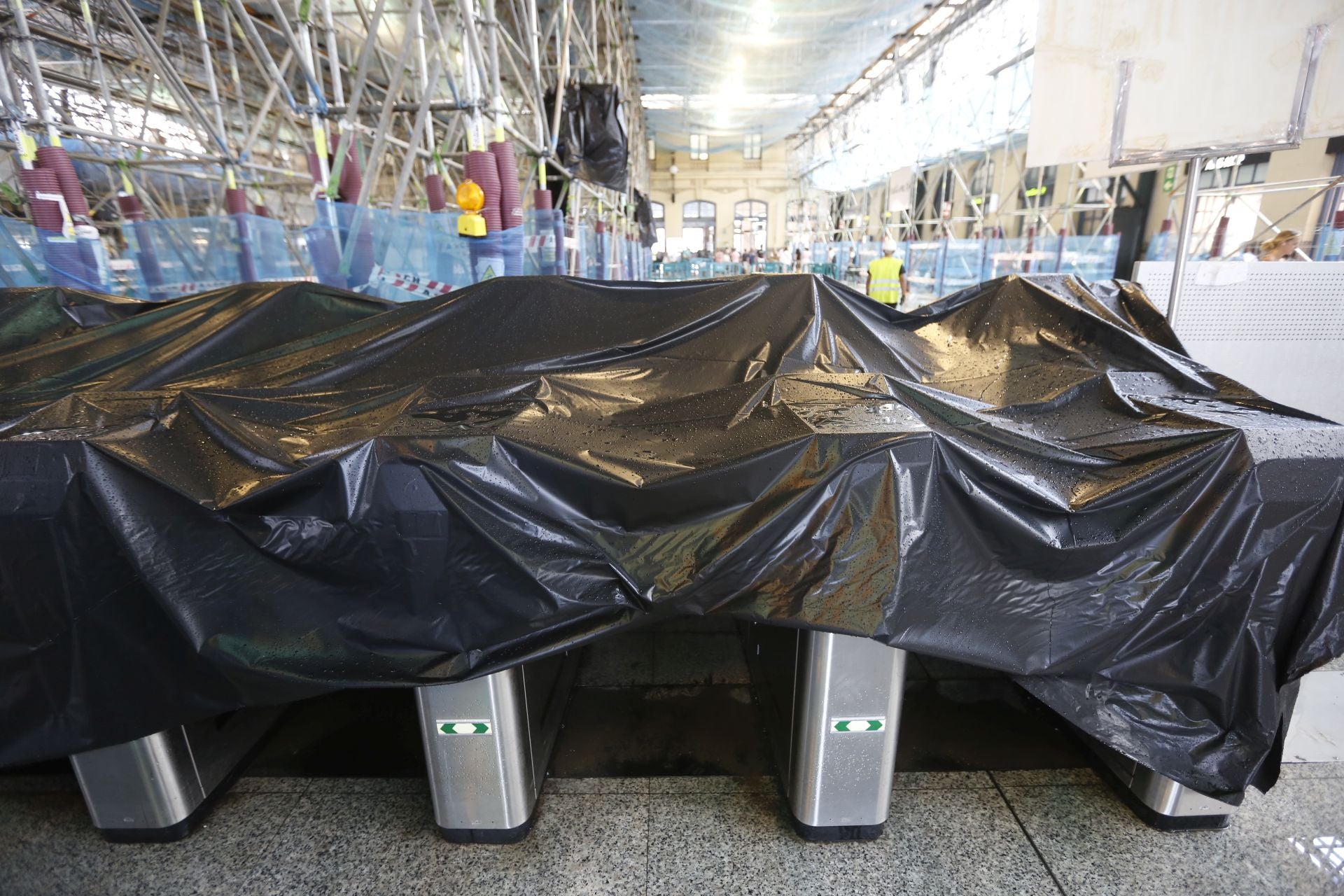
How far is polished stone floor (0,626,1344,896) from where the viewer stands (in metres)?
1.69

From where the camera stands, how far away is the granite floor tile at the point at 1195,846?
5.39ft

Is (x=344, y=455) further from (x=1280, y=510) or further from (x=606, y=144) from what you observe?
(x=606, y=144)

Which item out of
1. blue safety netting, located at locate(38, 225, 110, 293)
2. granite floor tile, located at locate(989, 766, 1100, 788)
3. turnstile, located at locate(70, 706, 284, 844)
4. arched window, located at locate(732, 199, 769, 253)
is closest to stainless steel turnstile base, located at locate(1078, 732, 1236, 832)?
granite floor tile, located at locate(989, 766, 1100, 788)

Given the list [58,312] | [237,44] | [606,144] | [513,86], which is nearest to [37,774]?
[58,312]

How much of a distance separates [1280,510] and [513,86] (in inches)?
391

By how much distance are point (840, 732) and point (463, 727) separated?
3.26 feet

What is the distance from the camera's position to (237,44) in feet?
25.1

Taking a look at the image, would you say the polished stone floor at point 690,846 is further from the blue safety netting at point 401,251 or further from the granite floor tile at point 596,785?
the blue safety netting at point 401,251

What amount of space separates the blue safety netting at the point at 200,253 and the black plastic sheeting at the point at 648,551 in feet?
8.64

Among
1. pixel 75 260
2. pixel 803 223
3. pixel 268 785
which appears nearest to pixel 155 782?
pixel 268 785

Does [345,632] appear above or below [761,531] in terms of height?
below

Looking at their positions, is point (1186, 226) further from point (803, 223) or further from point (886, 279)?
point (803, 223)

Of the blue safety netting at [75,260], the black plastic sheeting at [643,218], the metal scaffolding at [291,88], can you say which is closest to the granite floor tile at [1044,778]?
the metal scaffolding at [291,88]

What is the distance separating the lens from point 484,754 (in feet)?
5.63
